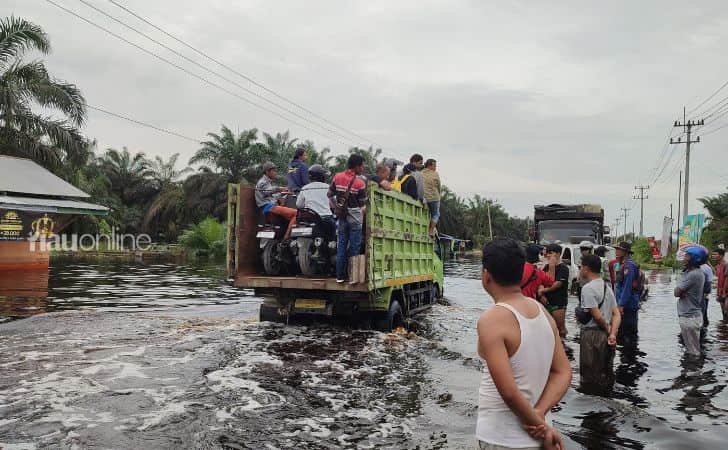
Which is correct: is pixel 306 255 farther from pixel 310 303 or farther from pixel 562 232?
pixel 562 232

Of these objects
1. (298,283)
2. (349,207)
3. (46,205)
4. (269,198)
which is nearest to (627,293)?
(349,207)

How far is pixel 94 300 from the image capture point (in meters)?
13.3

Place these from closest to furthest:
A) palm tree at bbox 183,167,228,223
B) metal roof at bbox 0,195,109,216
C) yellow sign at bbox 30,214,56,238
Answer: metal roof at bbox 0,195,109,216 → yellow sign at bbox 30,214,56,238 → palm tree at bbox 183,167,228,223

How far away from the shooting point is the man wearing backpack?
6117mm

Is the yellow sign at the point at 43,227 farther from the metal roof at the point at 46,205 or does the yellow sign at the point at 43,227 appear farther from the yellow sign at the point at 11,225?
the metal roof at the point at 46,205

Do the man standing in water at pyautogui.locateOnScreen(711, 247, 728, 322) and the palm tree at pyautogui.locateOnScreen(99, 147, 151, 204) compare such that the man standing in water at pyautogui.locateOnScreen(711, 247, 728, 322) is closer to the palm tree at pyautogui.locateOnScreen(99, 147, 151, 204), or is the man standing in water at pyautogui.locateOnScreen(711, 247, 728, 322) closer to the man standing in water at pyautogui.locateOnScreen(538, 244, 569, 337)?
the man standing in water at pyautogui.locateOnScreen(538, 244, 569, 337)

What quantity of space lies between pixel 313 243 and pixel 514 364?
6.63 metres

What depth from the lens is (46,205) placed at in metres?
21.4

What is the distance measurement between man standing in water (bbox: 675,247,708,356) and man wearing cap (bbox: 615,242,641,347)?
68cm

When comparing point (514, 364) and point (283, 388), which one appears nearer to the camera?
point (514, 364)

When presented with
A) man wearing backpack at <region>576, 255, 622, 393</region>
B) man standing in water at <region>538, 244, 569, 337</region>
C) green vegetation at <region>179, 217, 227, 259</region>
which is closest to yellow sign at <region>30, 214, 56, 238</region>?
green vegetation at <region>179, 217, 227, 259</region>

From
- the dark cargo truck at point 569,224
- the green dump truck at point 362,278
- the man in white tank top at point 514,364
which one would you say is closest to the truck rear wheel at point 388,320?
the green dump truck at point 362,278

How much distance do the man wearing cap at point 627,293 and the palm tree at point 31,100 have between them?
2085cm

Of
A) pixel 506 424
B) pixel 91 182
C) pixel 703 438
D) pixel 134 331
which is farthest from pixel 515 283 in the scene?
pixel 91 182
